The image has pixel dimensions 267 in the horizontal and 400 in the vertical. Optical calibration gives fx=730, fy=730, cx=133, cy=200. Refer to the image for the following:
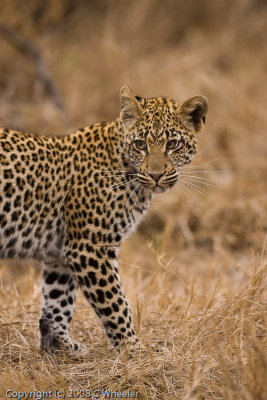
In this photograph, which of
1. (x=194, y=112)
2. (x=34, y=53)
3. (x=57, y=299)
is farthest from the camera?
(x=34, y=53)

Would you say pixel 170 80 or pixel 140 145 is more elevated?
pixel 170 80

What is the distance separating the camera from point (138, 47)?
683 inches

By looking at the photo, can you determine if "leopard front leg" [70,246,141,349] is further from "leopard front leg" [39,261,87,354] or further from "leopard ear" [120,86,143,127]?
"leopard ear" [120,86,143,127]

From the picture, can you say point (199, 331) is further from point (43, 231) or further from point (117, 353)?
point (43, 231)

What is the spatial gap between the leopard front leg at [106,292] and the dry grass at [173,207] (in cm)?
21

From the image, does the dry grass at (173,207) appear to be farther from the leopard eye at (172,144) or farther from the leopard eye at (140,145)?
the leopard eye at (140,145)

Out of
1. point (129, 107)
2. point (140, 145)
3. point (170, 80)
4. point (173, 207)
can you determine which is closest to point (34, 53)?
point (170, 80)

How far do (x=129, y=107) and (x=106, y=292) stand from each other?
62.7 inches

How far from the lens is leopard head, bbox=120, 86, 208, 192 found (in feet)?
19.8

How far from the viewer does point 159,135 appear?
240 inches

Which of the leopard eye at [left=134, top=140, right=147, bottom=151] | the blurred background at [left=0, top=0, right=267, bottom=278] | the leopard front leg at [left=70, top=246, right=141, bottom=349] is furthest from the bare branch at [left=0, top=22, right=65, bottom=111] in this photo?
the leopard front leg at [left=70, top=246, right=141, bottom=349]

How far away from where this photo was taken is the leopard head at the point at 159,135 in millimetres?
6027

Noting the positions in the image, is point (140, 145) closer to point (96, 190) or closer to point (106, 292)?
point (96, 190)

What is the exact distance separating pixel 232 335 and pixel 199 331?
1.61 ft
